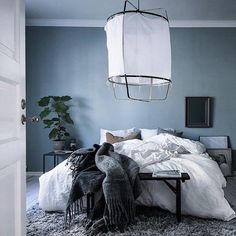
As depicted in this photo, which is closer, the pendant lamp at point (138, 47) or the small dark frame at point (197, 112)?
the pendant lamp at point (138, 47)

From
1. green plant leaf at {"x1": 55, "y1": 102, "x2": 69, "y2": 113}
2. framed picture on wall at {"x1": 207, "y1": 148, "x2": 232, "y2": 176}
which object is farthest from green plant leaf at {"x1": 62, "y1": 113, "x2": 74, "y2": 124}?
framed picture on wall at {"x1": 207, "y1": 148, "x2": 232, "y2": 176}

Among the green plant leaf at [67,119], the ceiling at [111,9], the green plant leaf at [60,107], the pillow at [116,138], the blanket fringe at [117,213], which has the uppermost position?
the ceiling at [111,9]

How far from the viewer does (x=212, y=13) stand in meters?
4.69

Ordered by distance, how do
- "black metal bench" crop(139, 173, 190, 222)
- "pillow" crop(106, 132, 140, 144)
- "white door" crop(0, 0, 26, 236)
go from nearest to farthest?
"white door" crop(0, 0, 26, 236) → "black metal bench" crop(139, 173, 190, 222) → "pillow" crop(106, 132, 140, 144)

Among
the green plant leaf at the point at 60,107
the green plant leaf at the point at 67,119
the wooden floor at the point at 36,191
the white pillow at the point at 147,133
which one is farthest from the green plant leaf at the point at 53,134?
the white pillow at the point at 147,133

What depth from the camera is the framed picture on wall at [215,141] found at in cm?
507

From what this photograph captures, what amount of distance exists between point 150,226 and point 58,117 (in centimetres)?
292

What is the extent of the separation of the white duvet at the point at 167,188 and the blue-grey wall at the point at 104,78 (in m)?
1.79

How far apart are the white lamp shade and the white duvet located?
58.7 inches

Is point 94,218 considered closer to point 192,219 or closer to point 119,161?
point 119,161

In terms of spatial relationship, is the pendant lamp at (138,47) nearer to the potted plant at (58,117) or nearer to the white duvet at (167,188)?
the white duvet at (167,188)

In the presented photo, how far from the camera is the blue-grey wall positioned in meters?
5.14

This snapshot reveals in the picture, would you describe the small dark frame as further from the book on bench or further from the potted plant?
the book on bench

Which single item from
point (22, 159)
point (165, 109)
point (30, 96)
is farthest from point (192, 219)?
point (30, 96)
